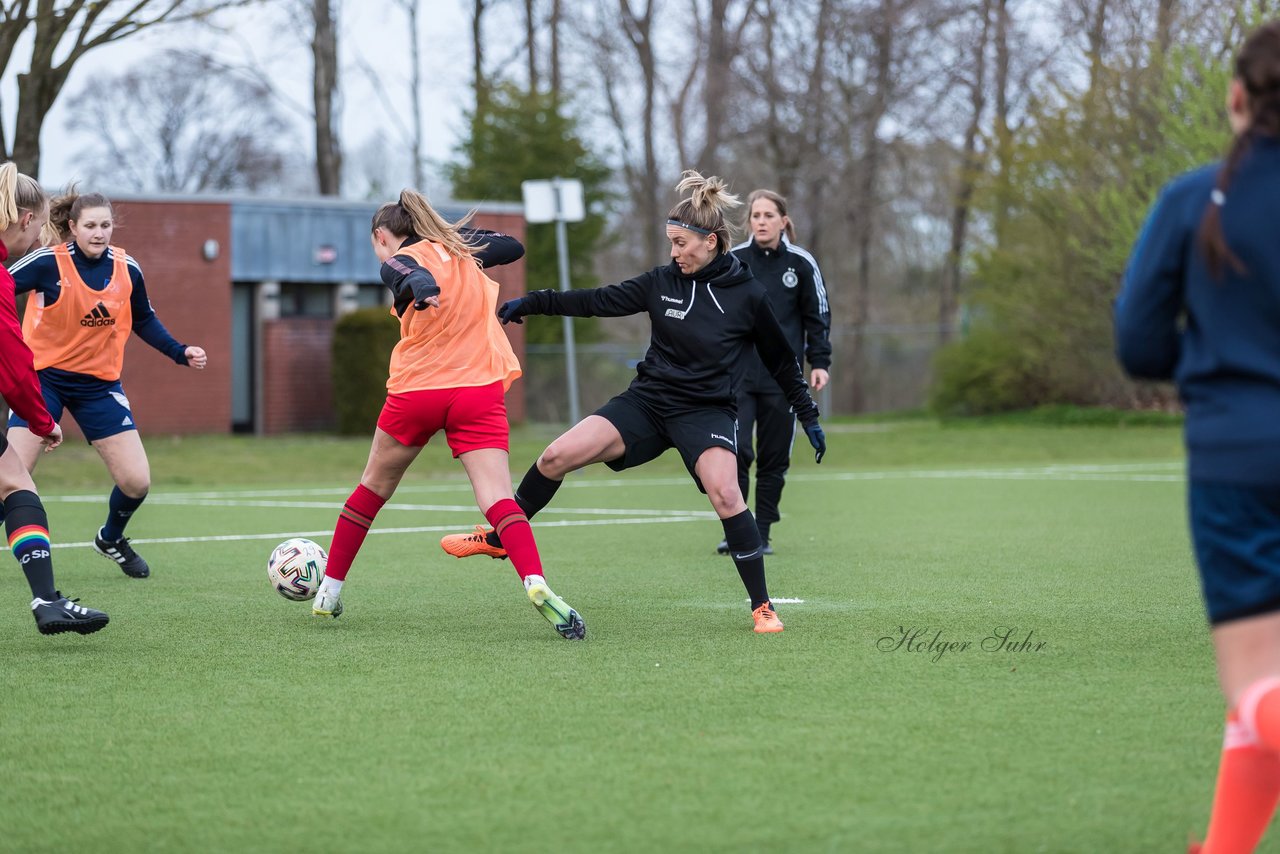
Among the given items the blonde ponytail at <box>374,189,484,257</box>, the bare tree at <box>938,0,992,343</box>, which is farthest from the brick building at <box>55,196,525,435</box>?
the blonde ponytail at <box>374,189,484,257</box>

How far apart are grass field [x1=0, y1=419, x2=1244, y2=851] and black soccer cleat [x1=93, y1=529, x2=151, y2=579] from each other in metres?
0.17

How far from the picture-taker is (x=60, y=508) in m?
13.0

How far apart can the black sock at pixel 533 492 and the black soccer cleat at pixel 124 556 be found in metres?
2.62

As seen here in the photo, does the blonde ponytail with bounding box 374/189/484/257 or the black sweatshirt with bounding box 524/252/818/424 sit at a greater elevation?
the blonde ponytail with bounding box 374/189/484/257

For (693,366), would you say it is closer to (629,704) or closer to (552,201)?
→ (629,704)

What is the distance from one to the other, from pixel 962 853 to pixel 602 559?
5.76 m

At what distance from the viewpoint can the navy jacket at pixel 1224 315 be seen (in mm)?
2789

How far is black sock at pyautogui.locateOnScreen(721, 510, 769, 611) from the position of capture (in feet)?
20.9

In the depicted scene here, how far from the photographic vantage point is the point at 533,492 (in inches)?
269

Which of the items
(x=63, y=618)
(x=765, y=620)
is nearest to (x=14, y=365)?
(x=63, y=618)

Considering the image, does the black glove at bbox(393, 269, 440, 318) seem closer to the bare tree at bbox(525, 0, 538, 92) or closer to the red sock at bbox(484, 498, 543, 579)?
the red sock at bbox(484, 498, 543, 579)

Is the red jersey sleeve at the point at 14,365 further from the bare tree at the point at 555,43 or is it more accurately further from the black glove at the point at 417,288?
the bare tree at the point at 555,43

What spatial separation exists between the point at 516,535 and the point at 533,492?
24.7 inches

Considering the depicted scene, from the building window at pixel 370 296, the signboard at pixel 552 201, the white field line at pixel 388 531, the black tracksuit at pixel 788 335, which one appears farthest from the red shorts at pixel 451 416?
the building window at pixel 370 296
